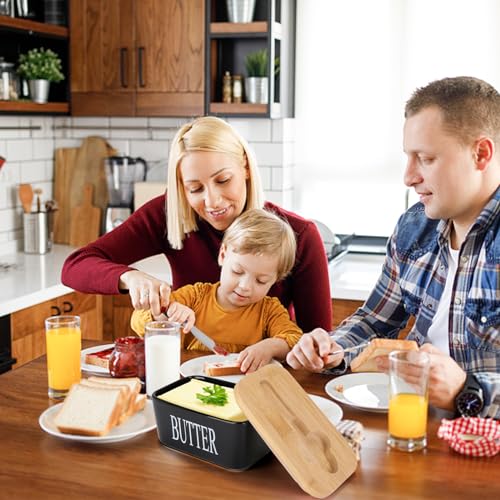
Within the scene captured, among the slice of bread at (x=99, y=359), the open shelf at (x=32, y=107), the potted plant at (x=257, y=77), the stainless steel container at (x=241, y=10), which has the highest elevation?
the stainless steel container at (x=241, y=10)

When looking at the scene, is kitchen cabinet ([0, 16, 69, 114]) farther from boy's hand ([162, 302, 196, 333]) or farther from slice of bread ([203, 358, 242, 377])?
slice of bread ([203, 358, 242, 377])

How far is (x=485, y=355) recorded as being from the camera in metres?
2.17

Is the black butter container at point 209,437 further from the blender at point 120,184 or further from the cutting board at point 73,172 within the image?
the cutting board at point 73,172

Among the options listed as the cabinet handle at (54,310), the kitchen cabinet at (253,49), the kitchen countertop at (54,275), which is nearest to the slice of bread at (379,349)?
the kitchen countertop at (54,275)

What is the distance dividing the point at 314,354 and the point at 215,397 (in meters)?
0.43

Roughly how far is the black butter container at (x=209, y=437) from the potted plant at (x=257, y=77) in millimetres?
2562

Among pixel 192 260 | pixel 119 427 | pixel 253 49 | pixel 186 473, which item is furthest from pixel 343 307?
pixel 186 473

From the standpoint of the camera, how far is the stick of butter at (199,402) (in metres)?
1.52

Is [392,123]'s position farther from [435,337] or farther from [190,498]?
[190,498]

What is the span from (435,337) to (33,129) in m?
2.74

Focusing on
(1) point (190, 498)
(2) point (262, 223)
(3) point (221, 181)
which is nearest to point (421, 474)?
(1) point (190, 498)

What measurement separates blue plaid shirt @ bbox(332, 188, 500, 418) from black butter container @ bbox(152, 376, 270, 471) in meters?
0.64

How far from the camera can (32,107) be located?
154 inches

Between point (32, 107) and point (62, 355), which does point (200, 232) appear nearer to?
point (62, 355)
